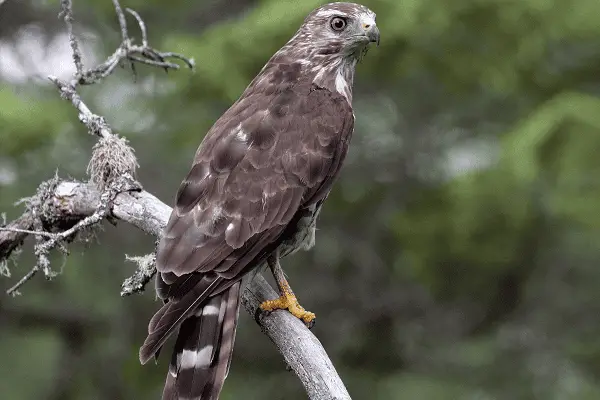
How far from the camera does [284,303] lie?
3.99 meters

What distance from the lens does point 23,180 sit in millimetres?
7879

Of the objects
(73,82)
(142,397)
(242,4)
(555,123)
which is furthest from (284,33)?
(142,397)

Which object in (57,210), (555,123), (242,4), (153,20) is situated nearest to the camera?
(57,210)

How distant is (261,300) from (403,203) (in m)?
4.10

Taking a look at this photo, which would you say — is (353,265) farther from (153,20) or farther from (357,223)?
(153,20)

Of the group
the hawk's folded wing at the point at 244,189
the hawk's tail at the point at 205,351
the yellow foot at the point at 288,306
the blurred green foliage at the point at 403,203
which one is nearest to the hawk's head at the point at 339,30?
the hawk's folded wing at the point at 244,189

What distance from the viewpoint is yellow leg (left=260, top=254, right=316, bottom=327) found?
3967 mm

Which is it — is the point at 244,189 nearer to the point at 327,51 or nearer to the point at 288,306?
the point at 288,306

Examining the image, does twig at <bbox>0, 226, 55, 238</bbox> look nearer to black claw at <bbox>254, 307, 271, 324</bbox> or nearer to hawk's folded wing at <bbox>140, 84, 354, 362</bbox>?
hawk's folded wing at <bbox>140, 84, 354, 362</bbox>

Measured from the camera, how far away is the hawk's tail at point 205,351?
360cm

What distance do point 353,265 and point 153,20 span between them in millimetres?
3016

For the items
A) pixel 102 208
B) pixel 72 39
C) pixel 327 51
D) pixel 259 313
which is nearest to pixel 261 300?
pixel 259 313

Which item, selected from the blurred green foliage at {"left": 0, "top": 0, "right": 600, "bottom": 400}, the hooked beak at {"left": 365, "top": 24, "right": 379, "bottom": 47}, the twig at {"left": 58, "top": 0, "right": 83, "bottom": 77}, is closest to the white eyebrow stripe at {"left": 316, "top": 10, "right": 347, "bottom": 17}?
the hooked beak at {"left": 365, "top": 24, "right": 379, "bottom": 47}

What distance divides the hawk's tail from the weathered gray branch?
0.20 meters
